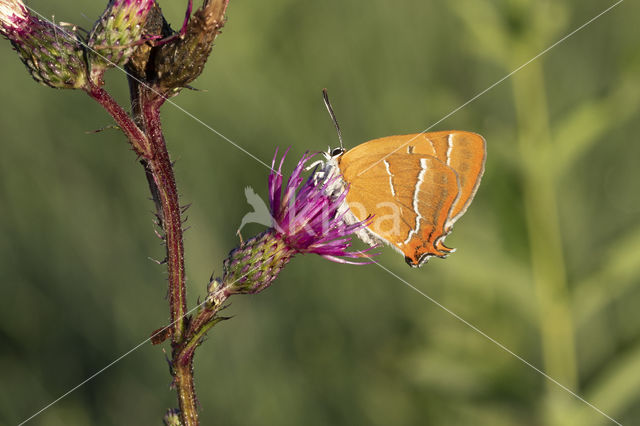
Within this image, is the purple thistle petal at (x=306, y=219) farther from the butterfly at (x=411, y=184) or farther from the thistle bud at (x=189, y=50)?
the thistle bud at (x=189, y=50)

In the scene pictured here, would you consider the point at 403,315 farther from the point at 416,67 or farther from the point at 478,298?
the point at 416,67

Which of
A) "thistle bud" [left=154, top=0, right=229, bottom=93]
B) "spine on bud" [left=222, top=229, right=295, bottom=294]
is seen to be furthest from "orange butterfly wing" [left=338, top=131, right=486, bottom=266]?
"thistle bud" [left=154, top=0, right=229, bottom=93]

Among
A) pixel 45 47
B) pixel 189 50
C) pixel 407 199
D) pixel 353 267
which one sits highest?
pixel 45 47

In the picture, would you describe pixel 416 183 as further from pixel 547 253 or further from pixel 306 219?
pixel 306 219

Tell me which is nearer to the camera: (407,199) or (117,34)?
(117,34)

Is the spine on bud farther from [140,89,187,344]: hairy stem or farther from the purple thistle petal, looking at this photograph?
[140,89,187,344]: hairy stem

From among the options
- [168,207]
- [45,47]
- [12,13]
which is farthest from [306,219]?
[12,13]
